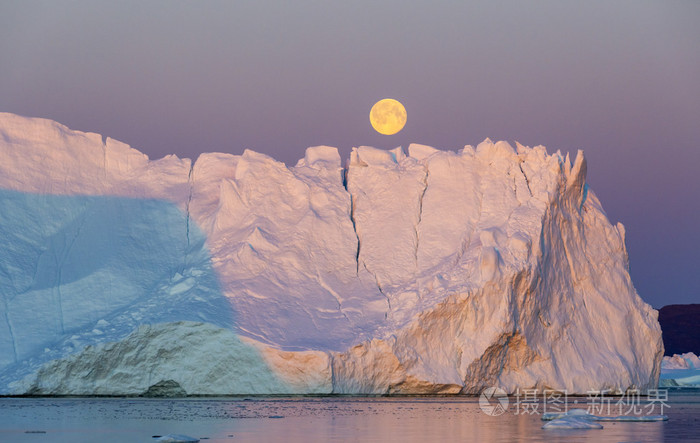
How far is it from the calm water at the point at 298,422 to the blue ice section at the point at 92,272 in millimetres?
3037

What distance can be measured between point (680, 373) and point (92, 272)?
94.8ft

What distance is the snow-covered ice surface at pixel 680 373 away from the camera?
162ft

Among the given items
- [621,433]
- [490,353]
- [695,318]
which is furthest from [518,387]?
[695,318]

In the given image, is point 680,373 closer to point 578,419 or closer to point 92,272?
point 92,272

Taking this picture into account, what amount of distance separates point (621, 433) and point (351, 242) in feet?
62.3

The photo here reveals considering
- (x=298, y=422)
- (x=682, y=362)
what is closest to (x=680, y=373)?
(x=682, y=362)

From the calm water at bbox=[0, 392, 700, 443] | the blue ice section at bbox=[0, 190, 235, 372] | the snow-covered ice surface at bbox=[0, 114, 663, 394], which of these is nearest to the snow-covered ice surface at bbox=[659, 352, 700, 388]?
the snow-covered ice surface at bbox=[0, 114, 663, 394]

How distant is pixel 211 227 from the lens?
38438 millimetres

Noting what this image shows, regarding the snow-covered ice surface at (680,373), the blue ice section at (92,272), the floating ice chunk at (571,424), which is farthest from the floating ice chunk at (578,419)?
the snow-covered ice surface at (680,373)

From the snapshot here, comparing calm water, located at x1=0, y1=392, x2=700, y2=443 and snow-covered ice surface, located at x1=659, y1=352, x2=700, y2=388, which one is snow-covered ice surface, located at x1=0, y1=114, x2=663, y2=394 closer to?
calm water, located at x1=0, y1=392, x2=700, y2=443

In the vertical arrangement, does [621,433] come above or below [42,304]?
below

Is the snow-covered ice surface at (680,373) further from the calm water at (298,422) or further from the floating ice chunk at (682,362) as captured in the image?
the calm water at (298,422)

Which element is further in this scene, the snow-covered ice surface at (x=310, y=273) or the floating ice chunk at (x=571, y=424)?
the snow-covered ice surface at (x=310, y=273)

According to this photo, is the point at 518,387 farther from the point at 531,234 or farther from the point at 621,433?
the point at 621,433
